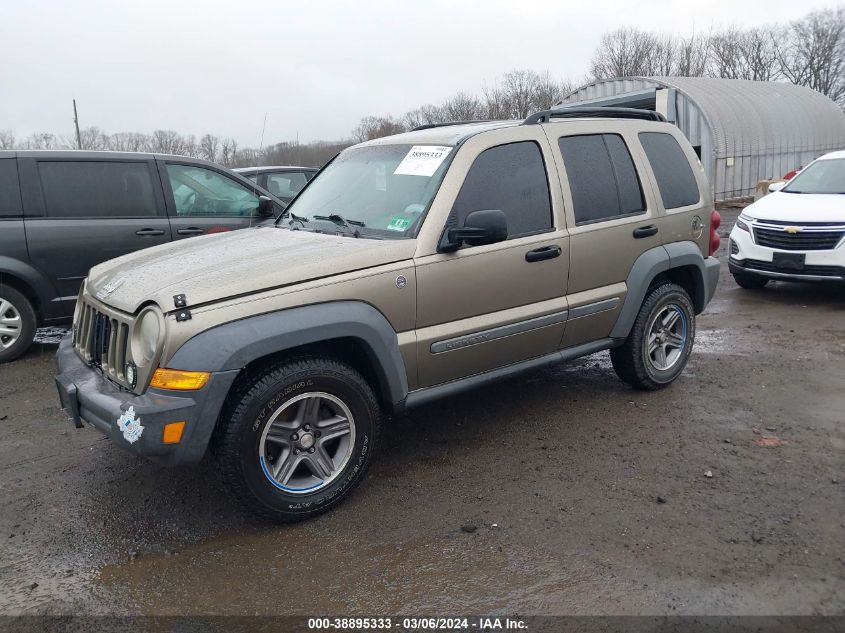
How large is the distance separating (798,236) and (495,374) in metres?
5.46

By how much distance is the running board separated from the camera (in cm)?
375

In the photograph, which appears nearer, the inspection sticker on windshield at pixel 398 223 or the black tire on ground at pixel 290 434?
the black tire on ground at pixel 290 434

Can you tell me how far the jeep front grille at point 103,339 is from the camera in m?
3.25

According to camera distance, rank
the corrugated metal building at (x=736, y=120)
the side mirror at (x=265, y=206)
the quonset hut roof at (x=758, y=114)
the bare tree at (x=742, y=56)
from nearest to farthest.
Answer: the side mirror at (x=265, y=206) < the corrugated metal building at (x=736, y=120) < the quonset hut roof at (x=758, y=114) < the bare tree at (x=742, y=56)

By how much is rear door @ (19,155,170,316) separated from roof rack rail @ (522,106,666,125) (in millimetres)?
3980

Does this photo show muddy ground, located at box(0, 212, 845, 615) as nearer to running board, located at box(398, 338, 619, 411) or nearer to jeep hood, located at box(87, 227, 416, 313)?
running board, located at box(398, 338, 619, 411)

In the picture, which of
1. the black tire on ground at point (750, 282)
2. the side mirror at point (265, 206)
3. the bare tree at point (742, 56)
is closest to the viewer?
the side mirror at point (265, 206)

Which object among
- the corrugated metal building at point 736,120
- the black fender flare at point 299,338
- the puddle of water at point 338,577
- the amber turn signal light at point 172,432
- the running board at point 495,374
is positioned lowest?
the puddle of water at point 338,577

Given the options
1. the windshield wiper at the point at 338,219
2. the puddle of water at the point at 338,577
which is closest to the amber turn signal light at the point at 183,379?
the puddle of water at the point at 338,577

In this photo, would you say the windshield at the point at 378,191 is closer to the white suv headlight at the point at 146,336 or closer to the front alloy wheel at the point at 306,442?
the front alloy wheel at the point at 306,442

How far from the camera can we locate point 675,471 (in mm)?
3855

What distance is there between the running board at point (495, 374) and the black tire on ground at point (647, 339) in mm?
205

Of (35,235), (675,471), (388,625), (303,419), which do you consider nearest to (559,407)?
(675,471)

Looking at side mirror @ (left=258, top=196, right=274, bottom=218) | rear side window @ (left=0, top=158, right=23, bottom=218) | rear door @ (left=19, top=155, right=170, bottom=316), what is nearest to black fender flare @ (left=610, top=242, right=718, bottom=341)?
side mirror @ (left=258, top=196, right=274, bottom=218)
